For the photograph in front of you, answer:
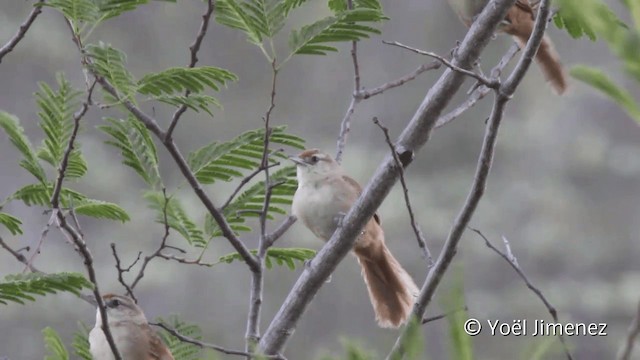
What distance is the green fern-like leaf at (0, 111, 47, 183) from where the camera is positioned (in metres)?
1.52

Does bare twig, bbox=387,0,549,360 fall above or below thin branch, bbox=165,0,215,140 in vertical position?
below

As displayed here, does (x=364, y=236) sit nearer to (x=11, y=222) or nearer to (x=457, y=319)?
(x=11, y=222)

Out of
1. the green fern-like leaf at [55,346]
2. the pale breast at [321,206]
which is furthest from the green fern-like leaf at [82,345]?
the pale breast at [321,206]

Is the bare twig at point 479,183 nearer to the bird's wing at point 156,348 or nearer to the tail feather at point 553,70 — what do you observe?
the bird's wing at point 156,348

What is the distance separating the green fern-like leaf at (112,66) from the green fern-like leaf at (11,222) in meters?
0.29

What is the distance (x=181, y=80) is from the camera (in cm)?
169

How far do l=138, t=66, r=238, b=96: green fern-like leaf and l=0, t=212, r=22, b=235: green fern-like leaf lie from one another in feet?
0.98

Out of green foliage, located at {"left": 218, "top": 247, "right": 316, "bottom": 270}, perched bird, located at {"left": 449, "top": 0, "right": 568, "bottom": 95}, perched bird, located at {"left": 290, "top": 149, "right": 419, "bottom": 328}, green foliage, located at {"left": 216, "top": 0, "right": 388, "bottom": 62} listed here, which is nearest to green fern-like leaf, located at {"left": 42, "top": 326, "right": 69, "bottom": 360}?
green foliage, located at {"left": 216, "top": 0, "right": 388, "bottom": 62}

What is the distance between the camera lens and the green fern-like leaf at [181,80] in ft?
5.42

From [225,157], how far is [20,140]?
0.47m

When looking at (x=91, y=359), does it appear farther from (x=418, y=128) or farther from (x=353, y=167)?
(x=353, y=167)

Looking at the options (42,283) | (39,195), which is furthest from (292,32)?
(42,283)

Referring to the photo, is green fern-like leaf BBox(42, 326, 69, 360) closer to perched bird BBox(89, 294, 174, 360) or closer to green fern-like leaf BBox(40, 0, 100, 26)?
green fern-like leaf BBox(40, 0, 100, 26)

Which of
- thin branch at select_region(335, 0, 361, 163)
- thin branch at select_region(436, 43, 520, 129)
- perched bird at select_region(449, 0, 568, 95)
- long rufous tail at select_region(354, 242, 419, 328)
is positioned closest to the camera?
thin branch at select_region(436, 43, 520, 129)
